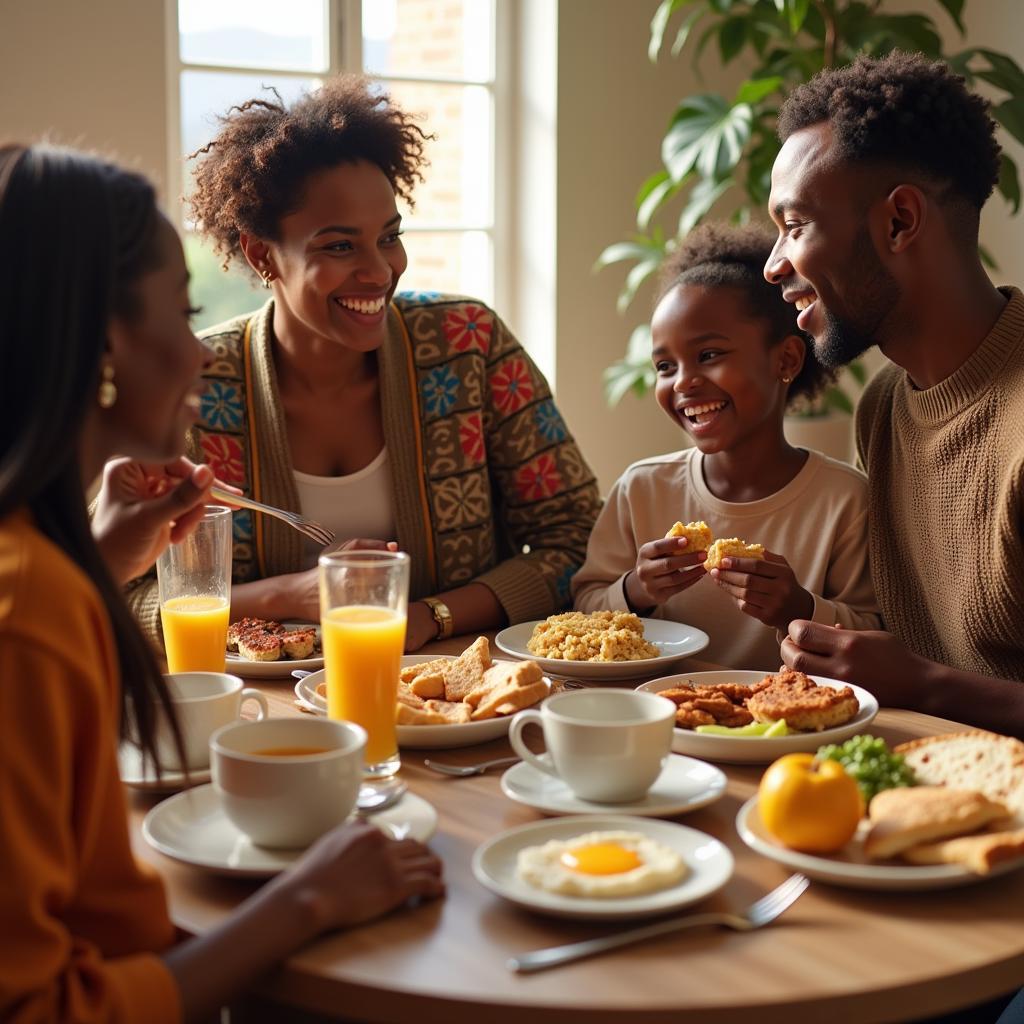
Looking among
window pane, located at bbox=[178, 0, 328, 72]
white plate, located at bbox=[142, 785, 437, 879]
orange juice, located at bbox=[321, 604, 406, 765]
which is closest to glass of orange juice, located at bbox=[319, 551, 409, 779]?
orange juice, located at bbox=[321, 604, 406, 765]

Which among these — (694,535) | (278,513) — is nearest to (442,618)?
(278,513)

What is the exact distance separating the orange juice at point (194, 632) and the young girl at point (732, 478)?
0.71m

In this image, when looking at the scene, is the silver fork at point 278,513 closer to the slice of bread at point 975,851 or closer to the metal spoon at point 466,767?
the metal spoon at point 466,767

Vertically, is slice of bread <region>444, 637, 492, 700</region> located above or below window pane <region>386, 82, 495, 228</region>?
below

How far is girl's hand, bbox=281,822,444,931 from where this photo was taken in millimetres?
1015

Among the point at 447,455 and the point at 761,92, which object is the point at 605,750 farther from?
the point at 761,92

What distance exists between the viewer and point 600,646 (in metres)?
1.74

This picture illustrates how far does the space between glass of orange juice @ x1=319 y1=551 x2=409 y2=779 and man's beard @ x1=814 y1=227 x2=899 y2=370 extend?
958mm

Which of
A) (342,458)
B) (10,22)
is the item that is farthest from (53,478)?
(10,22)

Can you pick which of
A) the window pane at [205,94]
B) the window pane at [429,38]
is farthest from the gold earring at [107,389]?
the window pane at [429,38]

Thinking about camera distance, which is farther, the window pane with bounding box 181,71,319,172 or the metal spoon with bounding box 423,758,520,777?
the window pane with bounding box 181,71,319,172

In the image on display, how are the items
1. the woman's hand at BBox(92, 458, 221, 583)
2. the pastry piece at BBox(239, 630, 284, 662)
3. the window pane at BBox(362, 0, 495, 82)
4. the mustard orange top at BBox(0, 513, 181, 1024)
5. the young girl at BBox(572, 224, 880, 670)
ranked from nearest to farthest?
1. the mustard orange top at BBox(0, 513, 181, 1024)
2. the woman's hand at BBox(92, 458, 221, 583)
3. the pastry piece at BBox(239, 630, 284, 662)
4. the young girl at BBox(572, 224, 880, 670)
5. the window pane at BBox(362, 0, 495, 82)

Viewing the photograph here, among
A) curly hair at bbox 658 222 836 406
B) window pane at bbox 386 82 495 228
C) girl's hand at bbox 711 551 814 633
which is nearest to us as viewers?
girl's hand at bbox 711 551 814 633

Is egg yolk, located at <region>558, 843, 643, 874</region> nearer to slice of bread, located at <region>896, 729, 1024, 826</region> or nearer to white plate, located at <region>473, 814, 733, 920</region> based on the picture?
white plate, located at <region>473, 814, 733, 920</region>
